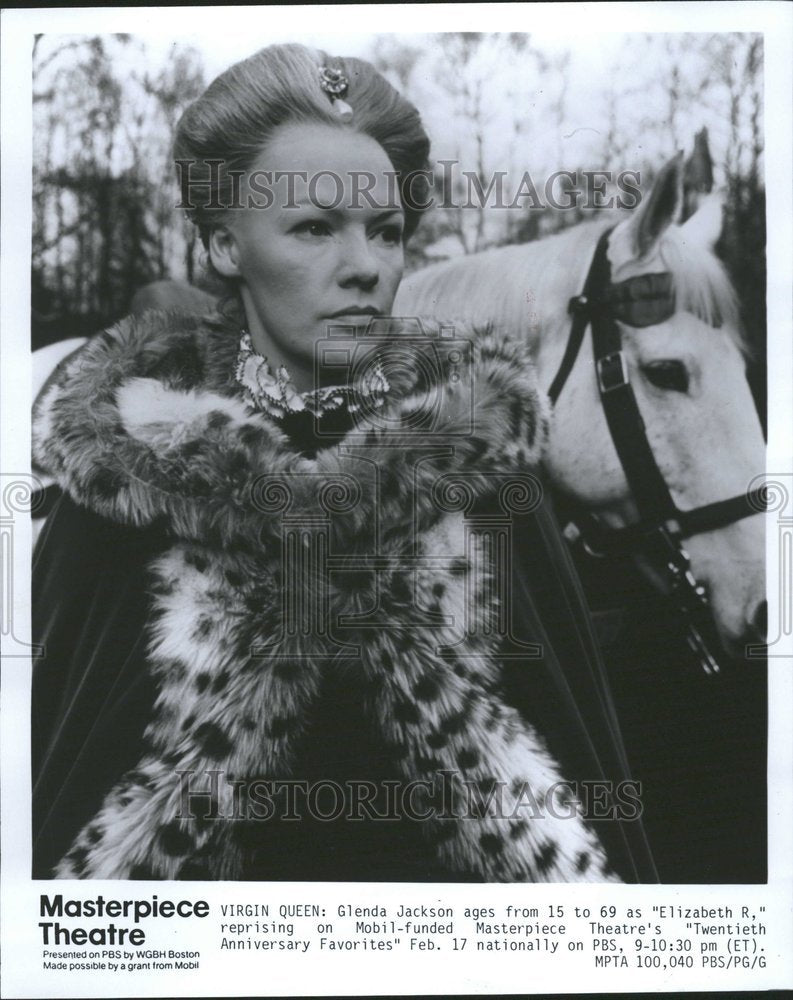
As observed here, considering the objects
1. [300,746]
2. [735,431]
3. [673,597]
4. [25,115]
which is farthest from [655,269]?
[25,115]

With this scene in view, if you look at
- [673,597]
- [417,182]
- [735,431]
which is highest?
[417,182]

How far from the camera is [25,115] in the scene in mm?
3193

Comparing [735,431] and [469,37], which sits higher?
[469,37]

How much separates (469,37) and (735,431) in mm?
1293

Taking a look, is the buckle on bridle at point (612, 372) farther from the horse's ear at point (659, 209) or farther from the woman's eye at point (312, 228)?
the woman's eye at point (312, 228)

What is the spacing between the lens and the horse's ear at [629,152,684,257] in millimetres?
3123

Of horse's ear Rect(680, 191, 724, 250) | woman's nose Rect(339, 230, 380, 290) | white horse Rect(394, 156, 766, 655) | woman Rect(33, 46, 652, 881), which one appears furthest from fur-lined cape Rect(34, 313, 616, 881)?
horse's ear Rect(680, 191, 724, 250)

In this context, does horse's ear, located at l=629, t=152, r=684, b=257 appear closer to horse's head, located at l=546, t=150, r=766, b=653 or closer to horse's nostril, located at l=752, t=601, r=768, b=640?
horse's head, located at l=546, t=150, r=766, b=653

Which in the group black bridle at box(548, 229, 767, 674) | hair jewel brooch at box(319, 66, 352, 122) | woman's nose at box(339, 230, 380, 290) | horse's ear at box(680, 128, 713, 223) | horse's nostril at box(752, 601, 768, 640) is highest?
hair jewel brooch at box(319, 66, 352, 122)

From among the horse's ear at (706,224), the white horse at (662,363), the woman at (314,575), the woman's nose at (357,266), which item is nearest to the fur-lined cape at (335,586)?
the woman at (314,575)

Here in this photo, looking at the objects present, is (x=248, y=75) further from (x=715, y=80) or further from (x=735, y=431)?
(x=735, y=431)

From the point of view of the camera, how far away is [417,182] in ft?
10.2

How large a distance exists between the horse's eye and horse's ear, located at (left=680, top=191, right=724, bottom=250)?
34cm

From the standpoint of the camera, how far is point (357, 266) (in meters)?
3.08
